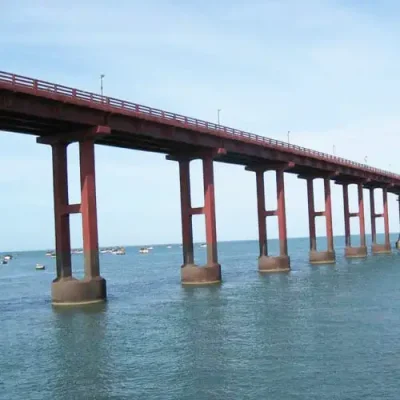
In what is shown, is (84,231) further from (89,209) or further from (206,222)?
(206,222)

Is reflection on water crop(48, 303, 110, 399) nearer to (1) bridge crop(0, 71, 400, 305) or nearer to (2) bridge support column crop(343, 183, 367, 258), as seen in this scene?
(1) bridge crop(0, 71, 400, 305)

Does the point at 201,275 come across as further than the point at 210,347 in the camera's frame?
Yes

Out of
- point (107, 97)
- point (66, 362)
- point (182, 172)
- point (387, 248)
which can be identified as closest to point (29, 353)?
point (66, 362)

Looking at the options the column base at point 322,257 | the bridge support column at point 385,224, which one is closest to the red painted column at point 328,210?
the column base at point 322,257

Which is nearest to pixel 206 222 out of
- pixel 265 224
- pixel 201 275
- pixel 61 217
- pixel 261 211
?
pixel 201 275

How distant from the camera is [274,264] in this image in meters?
83.6

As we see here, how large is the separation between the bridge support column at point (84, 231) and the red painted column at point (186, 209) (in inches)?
697

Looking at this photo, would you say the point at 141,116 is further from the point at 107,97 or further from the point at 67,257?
the point at 67,257

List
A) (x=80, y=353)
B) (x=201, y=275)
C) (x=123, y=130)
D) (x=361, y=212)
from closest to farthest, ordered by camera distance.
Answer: (x=80, y=353), (x=123, y=130), (x=201, y=275), (x=361, y=212)

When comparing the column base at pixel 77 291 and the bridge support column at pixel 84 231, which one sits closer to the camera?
the column base at pixel 77 291

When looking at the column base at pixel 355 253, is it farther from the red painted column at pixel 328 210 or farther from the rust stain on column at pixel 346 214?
the red painted column at pixel 328 210

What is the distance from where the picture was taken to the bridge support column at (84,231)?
5025 cm

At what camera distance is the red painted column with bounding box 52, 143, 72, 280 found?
51406mm

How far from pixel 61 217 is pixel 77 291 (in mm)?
5935
